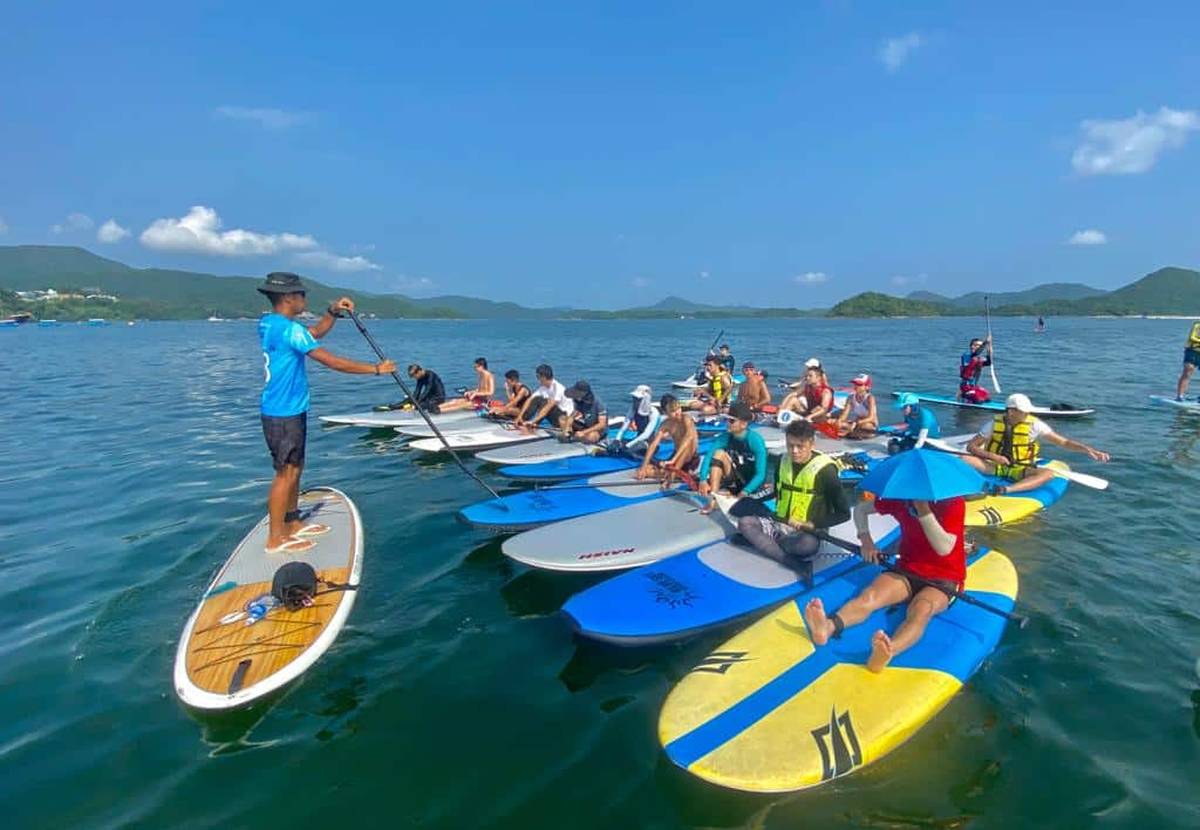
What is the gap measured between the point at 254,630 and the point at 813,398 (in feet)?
43.5

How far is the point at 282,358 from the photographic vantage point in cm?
636

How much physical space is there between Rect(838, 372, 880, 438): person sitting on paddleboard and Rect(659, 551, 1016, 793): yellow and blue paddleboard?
9.01 meters

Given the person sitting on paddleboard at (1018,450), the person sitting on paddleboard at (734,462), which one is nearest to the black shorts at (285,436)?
the person sitting on paddleboard at (734,462)

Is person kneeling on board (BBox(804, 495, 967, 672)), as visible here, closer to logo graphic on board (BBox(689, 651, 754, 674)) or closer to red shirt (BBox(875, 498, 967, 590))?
red shirt (BBox(875, 498, 967, 590))

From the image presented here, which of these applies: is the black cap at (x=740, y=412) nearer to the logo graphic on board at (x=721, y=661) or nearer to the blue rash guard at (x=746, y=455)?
the blue rash guard at (x=746, y=455)

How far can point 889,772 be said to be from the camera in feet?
14.3

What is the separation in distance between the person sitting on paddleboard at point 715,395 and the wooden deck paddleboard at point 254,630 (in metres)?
12.5

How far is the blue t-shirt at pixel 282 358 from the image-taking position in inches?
248

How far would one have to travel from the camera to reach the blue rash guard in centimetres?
834

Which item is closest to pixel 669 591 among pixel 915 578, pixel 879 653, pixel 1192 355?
pixel 879 653

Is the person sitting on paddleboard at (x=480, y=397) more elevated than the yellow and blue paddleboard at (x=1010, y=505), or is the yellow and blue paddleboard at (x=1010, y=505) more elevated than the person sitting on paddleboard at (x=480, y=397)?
the person sitting on paddleboard at (x=480, y=397)

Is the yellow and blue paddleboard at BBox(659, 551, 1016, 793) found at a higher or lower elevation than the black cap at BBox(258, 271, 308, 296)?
lower

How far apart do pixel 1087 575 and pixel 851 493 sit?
12.9ft

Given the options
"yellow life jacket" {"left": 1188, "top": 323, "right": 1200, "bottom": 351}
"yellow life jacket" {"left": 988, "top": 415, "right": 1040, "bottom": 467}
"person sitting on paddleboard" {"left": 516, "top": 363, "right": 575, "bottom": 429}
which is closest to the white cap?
"yellow life jacket" {"left": 988, "top": 415, "right": 1040, "bottom": 467}
